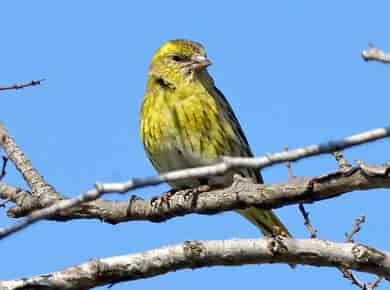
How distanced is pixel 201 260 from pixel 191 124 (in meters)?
2.96

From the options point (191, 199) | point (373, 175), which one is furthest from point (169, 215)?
point (373, 175)

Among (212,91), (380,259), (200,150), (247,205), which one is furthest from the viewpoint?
(212,91)

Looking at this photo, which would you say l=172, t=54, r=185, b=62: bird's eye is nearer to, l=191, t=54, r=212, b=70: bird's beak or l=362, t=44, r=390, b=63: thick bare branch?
l=191, t=54, r=212, b=70: bird's beak

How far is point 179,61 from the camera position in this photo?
779 centimetres

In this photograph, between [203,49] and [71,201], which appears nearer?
[71,201]

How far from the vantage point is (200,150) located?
22.3 ft

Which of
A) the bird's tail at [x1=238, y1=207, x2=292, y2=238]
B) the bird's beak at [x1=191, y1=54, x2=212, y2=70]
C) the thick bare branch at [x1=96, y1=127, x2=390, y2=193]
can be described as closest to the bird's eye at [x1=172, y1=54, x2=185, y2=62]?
the bird's beak at [x1=191, y1=54, x2=212, y2=70]

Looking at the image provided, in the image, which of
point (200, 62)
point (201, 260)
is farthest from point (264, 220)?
point (201, 260)

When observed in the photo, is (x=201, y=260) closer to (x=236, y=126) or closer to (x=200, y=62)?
(x=236, y=126)

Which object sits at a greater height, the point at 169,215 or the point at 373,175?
the point at 169,215

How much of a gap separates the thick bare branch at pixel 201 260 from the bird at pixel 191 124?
7.09 ft

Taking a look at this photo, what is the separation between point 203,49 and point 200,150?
1.38 m

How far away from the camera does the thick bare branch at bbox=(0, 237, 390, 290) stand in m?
3.95

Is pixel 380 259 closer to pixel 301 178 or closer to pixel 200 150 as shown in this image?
pixel 301 178
